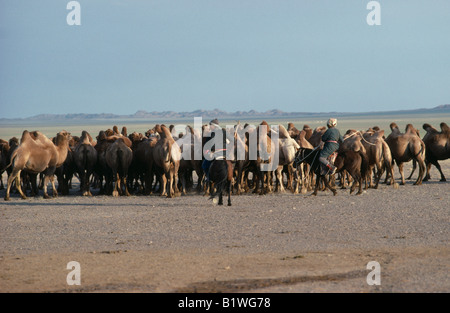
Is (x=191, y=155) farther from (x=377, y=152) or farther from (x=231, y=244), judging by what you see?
(x=231, y=244)

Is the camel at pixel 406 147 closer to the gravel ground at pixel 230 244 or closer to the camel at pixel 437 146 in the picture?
the camel at pixel 437 146

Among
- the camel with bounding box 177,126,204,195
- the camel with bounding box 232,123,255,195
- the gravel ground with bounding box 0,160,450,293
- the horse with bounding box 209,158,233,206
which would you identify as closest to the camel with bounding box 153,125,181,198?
the camel with bounding box 177,126,204,195

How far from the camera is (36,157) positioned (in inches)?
755

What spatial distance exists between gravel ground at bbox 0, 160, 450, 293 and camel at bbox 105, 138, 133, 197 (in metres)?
1.75

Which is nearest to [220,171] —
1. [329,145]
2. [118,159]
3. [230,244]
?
[329,145]

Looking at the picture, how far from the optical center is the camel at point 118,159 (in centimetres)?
1973

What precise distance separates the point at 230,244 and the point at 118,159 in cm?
910

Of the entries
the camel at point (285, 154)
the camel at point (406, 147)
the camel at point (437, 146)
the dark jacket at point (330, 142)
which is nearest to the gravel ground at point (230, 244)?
the dark jacket at point (330, 142)

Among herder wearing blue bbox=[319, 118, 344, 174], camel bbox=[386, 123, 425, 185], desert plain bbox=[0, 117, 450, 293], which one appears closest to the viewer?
desert plain bbox=[0, 117, 450, 293]

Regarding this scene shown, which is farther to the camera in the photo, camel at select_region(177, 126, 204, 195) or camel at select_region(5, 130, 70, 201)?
camel at select_region(177, 126, 204, 195)

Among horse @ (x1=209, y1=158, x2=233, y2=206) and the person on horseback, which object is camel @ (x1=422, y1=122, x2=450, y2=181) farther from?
the person on horseback

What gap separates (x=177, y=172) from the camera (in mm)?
20188

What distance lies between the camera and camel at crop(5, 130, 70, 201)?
18844 mm

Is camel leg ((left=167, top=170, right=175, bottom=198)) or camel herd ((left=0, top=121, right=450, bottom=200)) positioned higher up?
camel herd ((left=0, top=121, right=450, bottom=200))
